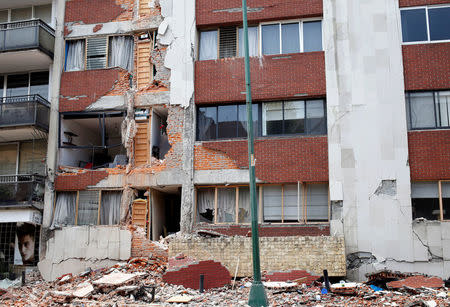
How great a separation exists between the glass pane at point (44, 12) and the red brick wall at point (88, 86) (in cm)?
335

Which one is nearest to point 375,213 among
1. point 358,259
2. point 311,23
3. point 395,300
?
point 358,259

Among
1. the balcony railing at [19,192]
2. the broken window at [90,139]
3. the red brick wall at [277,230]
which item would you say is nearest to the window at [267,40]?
the broken window at [90,139]

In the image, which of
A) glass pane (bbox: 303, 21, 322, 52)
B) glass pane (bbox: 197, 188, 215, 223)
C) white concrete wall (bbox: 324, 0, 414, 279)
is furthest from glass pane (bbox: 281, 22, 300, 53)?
glass pane (bbox: 197, 188, 215, 223)

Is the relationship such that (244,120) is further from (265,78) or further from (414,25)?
(414,25)

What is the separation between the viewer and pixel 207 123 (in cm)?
1908

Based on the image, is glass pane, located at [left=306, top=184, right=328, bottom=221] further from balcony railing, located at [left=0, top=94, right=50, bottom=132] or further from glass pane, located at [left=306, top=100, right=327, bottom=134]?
balcony railing, located at [left=0, top=94, right=50, bottom=132]

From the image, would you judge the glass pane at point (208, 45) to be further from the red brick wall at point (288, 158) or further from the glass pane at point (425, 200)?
the glass pane at point (425, 200)

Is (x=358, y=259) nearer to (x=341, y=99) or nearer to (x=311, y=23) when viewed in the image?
(x=341, y=99)

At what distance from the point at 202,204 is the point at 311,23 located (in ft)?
28.0

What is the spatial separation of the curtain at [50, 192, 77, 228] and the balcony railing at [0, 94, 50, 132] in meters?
2.96

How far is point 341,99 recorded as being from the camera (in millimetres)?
17656

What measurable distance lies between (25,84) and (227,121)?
976 cm

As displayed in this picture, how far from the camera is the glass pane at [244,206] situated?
17922mm

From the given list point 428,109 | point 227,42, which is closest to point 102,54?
point 227,42
